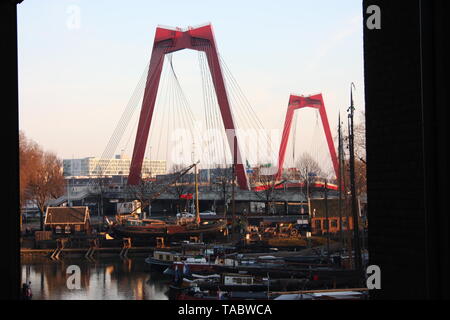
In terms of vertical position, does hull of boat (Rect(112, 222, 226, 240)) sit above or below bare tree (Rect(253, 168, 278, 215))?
below

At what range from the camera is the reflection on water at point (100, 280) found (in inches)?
407

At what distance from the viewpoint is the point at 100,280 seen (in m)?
12.2

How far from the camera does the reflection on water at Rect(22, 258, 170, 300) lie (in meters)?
10.3

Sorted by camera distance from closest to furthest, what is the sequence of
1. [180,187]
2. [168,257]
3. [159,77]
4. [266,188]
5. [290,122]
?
[168,257] < [159,77] < [290,122] < [180,187] < [266,188]

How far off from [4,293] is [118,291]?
30.9ft

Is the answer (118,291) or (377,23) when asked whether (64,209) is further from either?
(377,23)

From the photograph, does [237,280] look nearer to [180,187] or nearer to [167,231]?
[167,231]

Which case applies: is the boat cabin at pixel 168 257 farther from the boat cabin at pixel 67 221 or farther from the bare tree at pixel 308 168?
the bare tree at pixel 308 168

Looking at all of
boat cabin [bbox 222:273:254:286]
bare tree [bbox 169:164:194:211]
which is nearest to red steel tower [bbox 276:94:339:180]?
bare tree [bbox 169:164:194:211]

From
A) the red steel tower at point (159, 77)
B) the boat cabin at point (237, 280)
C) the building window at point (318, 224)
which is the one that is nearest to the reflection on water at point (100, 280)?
the boat cabin at point (237, 280)

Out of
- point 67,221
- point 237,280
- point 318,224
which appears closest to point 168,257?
point 237,280

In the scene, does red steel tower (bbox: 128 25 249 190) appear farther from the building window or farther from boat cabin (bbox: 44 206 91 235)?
the building window

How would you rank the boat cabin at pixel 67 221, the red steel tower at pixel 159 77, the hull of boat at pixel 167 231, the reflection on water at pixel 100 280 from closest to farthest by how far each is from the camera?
the reflection on water at pixel 100 280 → the red steel tower at pixel 159 77 → the boat cabin at pixel 67 221 → the hull of boat at pixel 167 231
